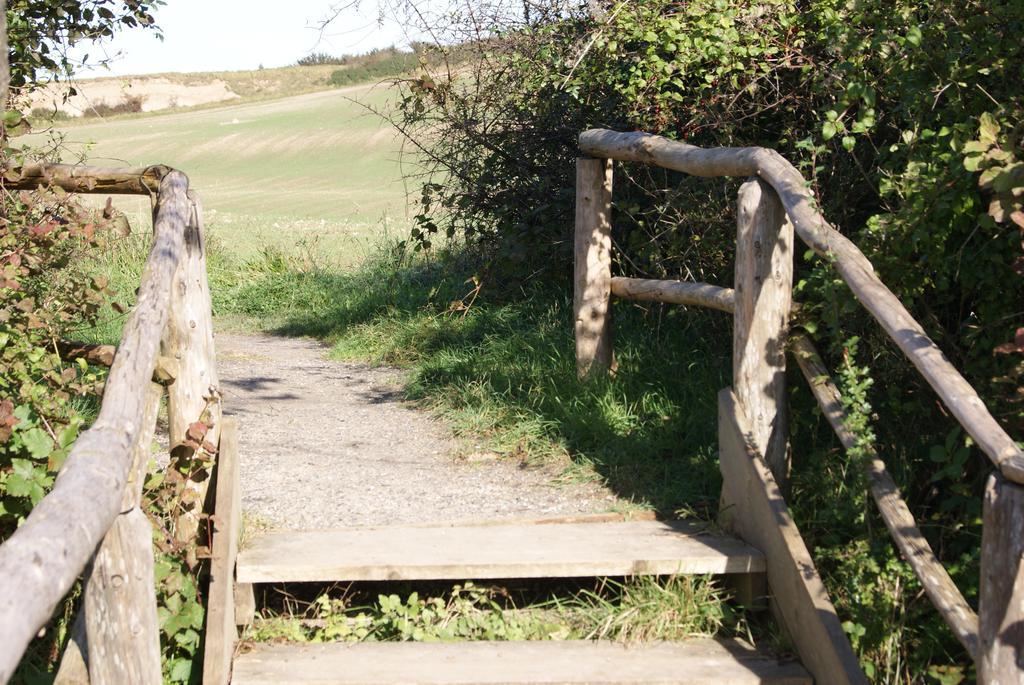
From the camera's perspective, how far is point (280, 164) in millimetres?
34781

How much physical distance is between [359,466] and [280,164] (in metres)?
30.8

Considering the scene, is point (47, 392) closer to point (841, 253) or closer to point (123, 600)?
point (123, 600)

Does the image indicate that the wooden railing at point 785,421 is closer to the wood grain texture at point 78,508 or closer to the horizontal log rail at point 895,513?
the horizontal log rail at point 895,513

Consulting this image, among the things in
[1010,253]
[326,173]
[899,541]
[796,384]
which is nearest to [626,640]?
[899,541]

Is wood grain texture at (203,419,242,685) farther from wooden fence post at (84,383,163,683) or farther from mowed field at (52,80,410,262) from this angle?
mowed field at (52,80,410,262)

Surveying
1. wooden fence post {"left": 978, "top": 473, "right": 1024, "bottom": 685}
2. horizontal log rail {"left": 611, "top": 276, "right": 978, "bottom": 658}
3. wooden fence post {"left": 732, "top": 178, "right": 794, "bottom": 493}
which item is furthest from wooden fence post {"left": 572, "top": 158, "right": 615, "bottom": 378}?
wooden fence post {"left": 978, "top": 473, "right": 1024, "bottom": 685}

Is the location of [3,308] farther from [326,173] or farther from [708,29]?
[326,173]

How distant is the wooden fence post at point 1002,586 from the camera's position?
245 cm

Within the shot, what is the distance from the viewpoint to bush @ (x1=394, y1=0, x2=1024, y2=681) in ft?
12.0

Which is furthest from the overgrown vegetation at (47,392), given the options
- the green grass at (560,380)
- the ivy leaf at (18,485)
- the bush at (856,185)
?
the bush at (856,185)

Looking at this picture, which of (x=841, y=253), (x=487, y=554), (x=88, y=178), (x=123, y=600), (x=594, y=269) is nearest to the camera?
(x=123, y=600)

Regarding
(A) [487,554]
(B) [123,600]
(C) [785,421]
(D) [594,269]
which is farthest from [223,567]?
(D) [594,269]

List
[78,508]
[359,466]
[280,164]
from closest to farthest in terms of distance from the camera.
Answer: [78,508] → [359,466] → [280,164]

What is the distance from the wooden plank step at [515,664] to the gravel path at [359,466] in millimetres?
827
